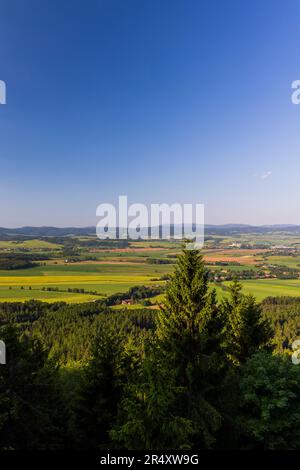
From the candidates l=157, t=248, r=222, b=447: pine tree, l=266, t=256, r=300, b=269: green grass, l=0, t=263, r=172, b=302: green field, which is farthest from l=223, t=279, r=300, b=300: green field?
l=157, t=248, r=222, b=447: pine tree

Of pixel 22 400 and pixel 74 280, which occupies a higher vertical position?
pixel 22 400

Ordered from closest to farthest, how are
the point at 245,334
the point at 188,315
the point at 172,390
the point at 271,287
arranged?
the point at 172,390 < the point at 188,315 < the point at 245,334 < the point at 271,287

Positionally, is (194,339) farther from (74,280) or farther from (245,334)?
(74,280)

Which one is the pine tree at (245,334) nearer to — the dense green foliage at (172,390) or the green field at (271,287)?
the dense green foliage at (172,390)

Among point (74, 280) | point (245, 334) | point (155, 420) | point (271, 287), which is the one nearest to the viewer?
point (155, 420)

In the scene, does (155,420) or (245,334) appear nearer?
(155,420)

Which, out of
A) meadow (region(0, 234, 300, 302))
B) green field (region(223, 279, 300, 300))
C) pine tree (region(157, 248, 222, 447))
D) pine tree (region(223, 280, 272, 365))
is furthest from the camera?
green field (region(223, 279, 300, 300))

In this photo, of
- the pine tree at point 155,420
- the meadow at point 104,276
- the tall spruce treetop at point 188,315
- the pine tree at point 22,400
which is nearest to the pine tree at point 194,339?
the tall spruce treetop at point 188,315

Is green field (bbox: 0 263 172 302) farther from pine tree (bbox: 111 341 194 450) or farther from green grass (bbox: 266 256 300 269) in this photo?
pine tree (bbox: 111 341 194 450)

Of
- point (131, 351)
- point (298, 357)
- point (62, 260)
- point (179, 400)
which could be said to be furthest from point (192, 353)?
point (62, 260)

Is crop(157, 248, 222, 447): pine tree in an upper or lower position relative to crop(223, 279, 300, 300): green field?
upper

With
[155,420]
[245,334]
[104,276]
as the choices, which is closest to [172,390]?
[155,420]
